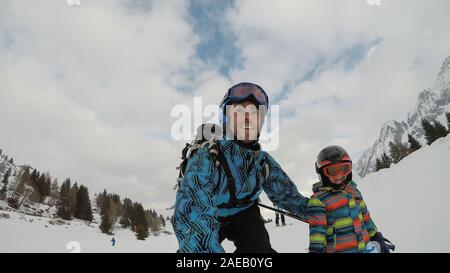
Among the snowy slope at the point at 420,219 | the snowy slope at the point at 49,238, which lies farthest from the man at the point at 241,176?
the snowy slope at the point at 49,238

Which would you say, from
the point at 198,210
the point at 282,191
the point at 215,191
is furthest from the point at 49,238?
the point at 198,210

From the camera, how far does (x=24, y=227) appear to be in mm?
46656

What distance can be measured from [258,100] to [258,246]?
1.56 m

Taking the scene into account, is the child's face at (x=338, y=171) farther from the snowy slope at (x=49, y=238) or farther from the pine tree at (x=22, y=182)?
the pine tree at (x=22, y=182)

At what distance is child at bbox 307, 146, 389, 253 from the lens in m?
3.08

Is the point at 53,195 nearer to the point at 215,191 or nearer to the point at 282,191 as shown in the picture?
the point at 282,191

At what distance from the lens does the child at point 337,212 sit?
121 inches

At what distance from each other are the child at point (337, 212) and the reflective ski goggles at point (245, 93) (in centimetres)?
112

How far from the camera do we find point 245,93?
10.5 ft

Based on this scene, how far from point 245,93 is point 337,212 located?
5.44 ft

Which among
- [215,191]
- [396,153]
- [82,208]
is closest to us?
[215,191]

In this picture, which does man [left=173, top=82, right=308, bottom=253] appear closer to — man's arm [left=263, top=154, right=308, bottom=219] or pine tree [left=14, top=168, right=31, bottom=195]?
man's arm [left=263, top=154, right=308, bottom=219]

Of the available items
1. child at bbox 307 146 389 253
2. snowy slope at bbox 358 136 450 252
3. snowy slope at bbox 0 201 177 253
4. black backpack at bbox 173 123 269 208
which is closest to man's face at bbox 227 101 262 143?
black backpack at bbox 173 123 269 208
